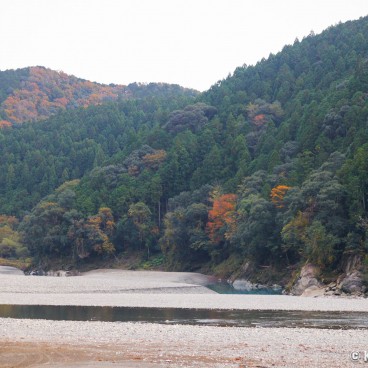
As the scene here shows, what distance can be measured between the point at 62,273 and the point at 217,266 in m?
27.3

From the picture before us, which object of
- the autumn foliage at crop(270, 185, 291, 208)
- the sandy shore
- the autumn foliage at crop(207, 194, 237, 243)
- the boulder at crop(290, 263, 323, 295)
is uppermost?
the autumn foliage at crop(270, 185, 291, 208)

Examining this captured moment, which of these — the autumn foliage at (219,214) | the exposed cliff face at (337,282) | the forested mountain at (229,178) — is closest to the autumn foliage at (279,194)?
the forested mountain at (229,178)

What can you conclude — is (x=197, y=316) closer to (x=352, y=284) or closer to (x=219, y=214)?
(x=352, y=284)

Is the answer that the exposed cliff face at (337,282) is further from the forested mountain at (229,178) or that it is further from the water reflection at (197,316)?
the water reflection at (197,316)

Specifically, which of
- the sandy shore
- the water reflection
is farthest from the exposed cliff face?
the sandy shore

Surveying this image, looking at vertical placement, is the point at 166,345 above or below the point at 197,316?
above

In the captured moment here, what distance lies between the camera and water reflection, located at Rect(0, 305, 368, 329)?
30.7m

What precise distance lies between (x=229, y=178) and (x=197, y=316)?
72.6 meters

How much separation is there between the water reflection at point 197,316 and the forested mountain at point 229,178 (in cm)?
2121

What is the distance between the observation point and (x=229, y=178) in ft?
347

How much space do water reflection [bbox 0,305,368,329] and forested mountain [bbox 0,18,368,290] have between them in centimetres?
2121

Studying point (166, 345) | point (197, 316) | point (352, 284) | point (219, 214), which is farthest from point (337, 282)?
point (219, 214)

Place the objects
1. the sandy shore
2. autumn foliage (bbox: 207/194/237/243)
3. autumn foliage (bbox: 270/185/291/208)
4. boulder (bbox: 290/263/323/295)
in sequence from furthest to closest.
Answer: autumn foliage (bbox: 207/194/237/243)
autumn foliage (bbox: 270/185/291/208)
boulder (bbox: 290/263/323/295)
the sandy shore

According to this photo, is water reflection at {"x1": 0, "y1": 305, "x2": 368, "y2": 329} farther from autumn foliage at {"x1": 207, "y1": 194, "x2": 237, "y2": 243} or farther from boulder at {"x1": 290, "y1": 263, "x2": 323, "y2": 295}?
autumn foliage at {"x1": 207, "y1": 194, "x2": 237, "y2": 243}
